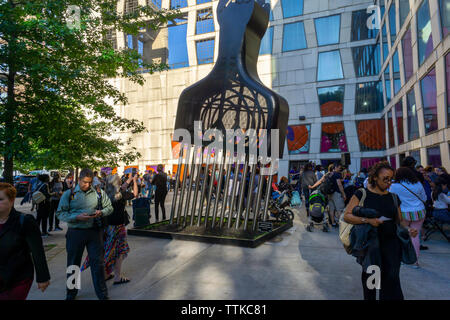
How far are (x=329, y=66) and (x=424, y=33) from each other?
11.9m

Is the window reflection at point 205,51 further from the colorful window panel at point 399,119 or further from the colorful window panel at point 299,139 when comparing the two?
the colorful window panel at point 399,119

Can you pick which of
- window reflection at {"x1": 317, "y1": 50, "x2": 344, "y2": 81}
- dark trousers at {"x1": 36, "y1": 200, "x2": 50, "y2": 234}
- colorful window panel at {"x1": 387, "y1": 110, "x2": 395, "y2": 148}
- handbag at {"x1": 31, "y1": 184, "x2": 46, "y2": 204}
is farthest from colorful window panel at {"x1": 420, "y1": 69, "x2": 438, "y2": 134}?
dark trousers at {"x1": 36, "y1": 200, "x2": 50, "y2": 234}

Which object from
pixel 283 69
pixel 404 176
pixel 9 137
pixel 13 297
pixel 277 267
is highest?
pixel 283 69

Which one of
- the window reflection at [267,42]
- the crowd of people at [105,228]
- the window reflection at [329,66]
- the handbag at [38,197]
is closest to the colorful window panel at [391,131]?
the window reflection at [329,66]

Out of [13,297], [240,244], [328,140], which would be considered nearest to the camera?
[13,297]

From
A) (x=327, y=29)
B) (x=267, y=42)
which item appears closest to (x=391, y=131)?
(x=327, y=29)

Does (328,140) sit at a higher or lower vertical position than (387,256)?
higher

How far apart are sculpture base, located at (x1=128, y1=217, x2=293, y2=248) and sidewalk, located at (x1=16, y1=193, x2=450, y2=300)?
0.17m

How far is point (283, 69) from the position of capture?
84.6 feet

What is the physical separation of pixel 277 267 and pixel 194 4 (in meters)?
32.4

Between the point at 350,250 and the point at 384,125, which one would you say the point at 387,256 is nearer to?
the point at 350,250

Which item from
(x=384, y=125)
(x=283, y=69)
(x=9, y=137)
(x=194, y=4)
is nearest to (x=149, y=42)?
(x=194, y=4)
